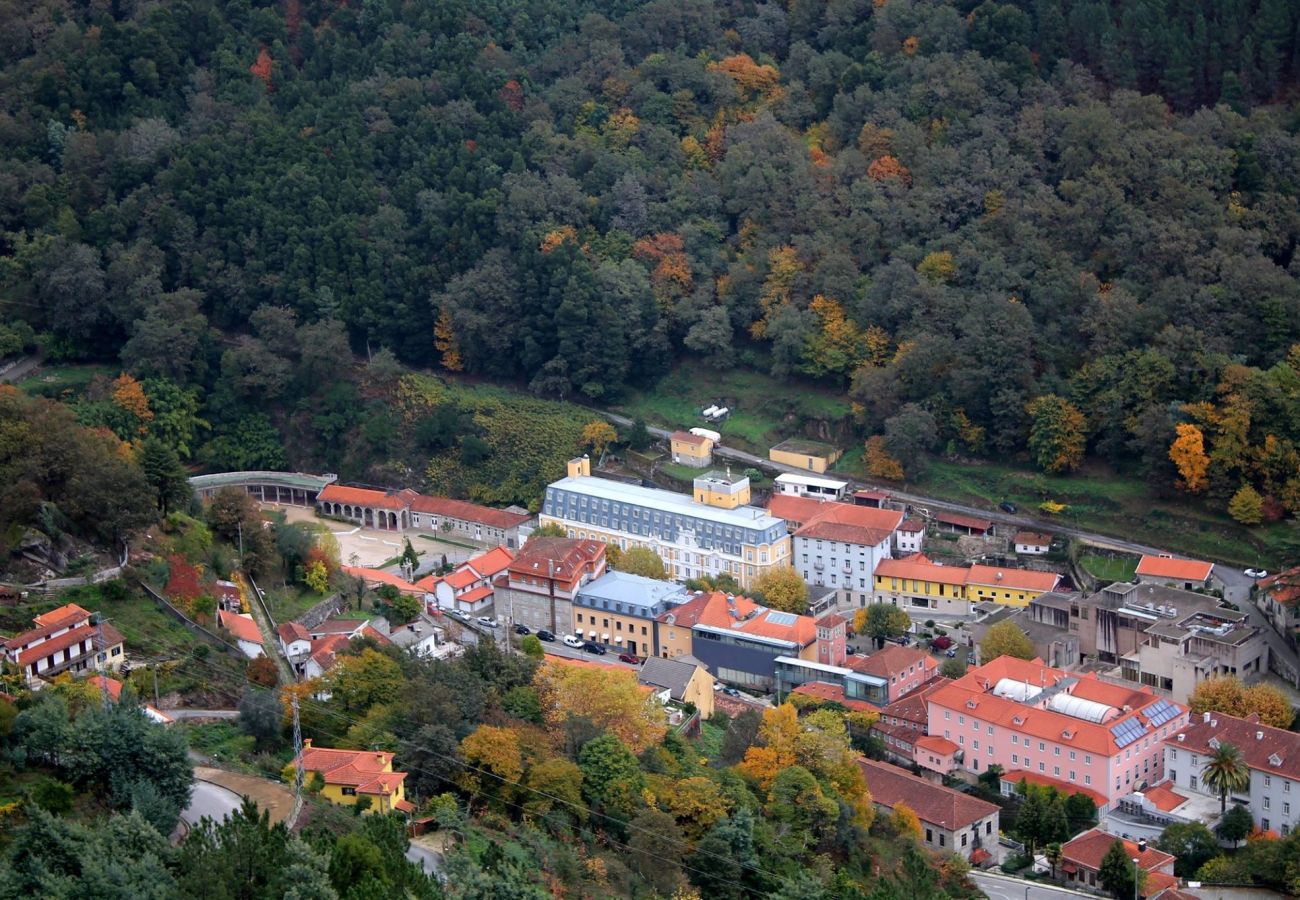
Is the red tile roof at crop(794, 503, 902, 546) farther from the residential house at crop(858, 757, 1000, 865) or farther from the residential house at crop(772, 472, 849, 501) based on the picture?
the residential house at crop(858, 757, 1000, 865)

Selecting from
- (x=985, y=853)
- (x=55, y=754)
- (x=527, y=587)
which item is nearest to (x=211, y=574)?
(x=527, y=587)

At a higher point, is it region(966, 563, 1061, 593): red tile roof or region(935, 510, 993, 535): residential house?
region(935, 510, 993, 535): residential house

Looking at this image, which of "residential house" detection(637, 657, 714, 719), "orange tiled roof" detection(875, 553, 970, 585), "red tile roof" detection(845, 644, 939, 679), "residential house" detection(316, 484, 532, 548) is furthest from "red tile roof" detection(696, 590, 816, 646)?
"residential house" detection(316, 484, 532, 548)

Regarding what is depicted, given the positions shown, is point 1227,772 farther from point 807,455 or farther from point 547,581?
point 807,455

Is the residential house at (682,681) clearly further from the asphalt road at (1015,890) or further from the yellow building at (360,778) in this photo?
the yellow building at (360,778)

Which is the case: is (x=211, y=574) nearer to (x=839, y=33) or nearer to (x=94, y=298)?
(x=94, y=298)

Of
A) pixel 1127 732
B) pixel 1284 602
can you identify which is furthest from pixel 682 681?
pixel 1284 602

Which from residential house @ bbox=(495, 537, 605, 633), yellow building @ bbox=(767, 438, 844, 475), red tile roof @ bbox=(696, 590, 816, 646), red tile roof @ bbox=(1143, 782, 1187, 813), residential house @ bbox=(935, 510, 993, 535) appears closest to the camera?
red tile roof @ bbox=(1143, 782, 1187, 813)

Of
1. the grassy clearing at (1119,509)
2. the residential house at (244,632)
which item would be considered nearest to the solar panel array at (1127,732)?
the grassy clearing at (1119,509)
